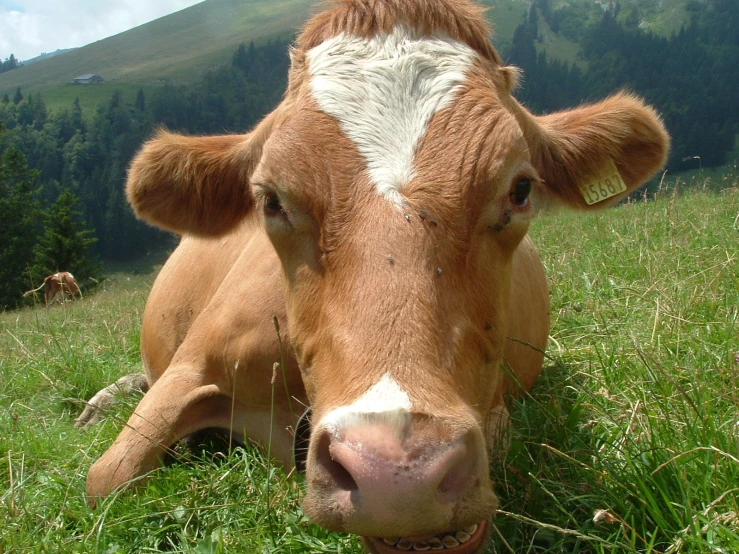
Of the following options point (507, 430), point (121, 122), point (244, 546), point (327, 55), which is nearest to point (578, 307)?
point (507, 430)

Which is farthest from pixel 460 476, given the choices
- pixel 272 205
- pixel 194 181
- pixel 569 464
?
pixel 194 181

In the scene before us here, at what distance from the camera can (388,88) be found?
8.48ft

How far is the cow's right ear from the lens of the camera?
11.4 feet

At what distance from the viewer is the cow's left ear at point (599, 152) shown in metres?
3.42

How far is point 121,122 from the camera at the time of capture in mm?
124875

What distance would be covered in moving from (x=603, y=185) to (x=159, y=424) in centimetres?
262

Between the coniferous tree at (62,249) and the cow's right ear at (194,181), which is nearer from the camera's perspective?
the cow's right ear at (194,181)

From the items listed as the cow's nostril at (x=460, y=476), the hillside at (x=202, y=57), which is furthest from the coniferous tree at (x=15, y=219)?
the hillside at (x=202, y=57)

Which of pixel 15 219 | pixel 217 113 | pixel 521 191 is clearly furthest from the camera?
pixel 217 113

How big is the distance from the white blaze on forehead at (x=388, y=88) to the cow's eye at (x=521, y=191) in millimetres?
419

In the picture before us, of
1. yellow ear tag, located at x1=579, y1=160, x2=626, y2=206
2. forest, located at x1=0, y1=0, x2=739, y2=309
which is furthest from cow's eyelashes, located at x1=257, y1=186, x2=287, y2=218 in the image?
forest, located at x1=0, y1=0, x2=739, y2=309

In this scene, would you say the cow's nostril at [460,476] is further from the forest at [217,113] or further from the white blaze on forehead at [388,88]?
the forest at [217,113]

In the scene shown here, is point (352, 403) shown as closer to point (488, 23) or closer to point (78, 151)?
point (488, 23)

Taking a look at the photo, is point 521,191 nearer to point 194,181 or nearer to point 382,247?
point 382,247
